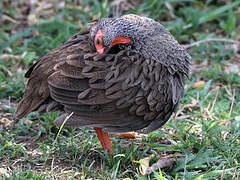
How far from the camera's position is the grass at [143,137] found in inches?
147

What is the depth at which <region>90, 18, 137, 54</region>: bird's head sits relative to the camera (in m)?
3.78

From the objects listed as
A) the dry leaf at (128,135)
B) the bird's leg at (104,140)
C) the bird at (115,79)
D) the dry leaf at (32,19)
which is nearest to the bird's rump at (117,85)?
the bird at (115,79)

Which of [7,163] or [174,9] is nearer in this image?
[7,163]

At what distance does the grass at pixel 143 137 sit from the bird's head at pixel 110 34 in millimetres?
947

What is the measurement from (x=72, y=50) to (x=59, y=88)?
418 mm

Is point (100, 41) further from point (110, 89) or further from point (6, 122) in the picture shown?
point (6, 122)

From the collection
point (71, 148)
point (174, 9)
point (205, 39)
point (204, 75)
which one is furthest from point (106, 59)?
point (174, 9)

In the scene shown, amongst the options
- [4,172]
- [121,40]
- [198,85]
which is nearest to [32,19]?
[198,85]

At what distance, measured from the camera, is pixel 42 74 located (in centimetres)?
399

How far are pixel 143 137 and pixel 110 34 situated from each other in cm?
122

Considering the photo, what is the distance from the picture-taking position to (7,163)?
3.77 meters

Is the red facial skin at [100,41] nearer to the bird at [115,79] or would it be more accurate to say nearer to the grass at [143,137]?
the bird at [115,79]

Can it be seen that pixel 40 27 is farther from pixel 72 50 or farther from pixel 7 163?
pixel 7 163

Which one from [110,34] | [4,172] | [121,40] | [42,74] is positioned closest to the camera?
[4,172]
